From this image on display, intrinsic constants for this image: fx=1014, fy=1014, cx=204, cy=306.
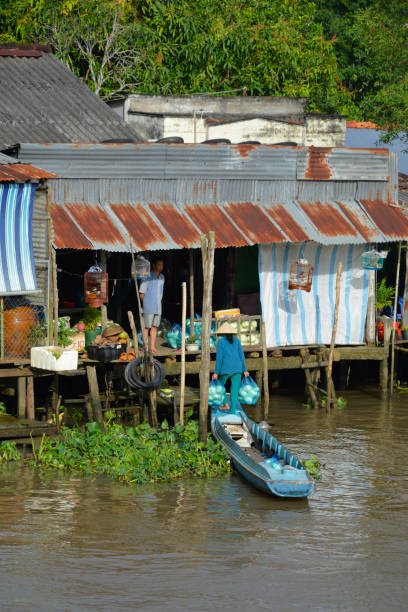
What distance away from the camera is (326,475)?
14281mm

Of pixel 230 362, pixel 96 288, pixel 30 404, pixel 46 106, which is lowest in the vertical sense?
pixel 30 404

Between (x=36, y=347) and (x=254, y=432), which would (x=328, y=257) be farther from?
(x=36, y=347)

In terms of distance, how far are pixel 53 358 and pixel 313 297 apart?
629 cm

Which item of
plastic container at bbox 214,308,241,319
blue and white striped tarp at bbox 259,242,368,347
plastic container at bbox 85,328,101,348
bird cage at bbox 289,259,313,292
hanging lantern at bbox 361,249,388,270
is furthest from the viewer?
hanging lantern at bbox 361,249,388,270

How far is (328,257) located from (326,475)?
5.82 m

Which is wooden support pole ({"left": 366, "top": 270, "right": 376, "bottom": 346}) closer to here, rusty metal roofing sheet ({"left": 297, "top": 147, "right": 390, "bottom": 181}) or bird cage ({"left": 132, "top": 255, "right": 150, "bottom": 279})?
rusty metal roofing sheet ({"left": 297, "top": 147, "right": 390, "bottom": 181})

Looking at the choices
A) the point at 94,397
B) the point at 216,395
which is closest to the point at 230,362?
the point at 216,395

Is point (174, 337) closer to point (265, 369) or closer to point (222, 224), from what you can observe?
point (265, 369)

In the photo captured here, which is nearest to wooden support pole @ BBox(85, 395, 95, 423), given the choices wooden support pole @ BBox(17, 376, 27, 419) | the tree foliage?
wooden support pole @ BBox(17, 376, 27, 419)

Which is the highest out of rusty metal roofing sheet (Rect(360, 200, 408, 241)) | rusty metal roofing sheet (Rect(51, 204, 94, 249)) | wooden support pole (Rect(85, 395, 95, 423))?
rusty metal roofing sheet (Rect(360, 200, 408, 241))

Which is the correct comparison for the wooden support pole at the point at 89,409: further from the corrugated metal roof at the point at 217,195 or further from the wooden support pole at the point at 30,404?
the corrugated metal roof at the point at 217,195

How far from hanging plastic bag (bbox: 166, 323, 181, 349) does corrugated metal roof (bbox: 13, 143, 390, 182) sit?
2643 mm

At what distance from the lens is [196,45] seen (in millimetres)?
26859

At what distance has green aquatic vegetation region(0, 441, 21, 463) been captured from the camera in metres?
14.2
